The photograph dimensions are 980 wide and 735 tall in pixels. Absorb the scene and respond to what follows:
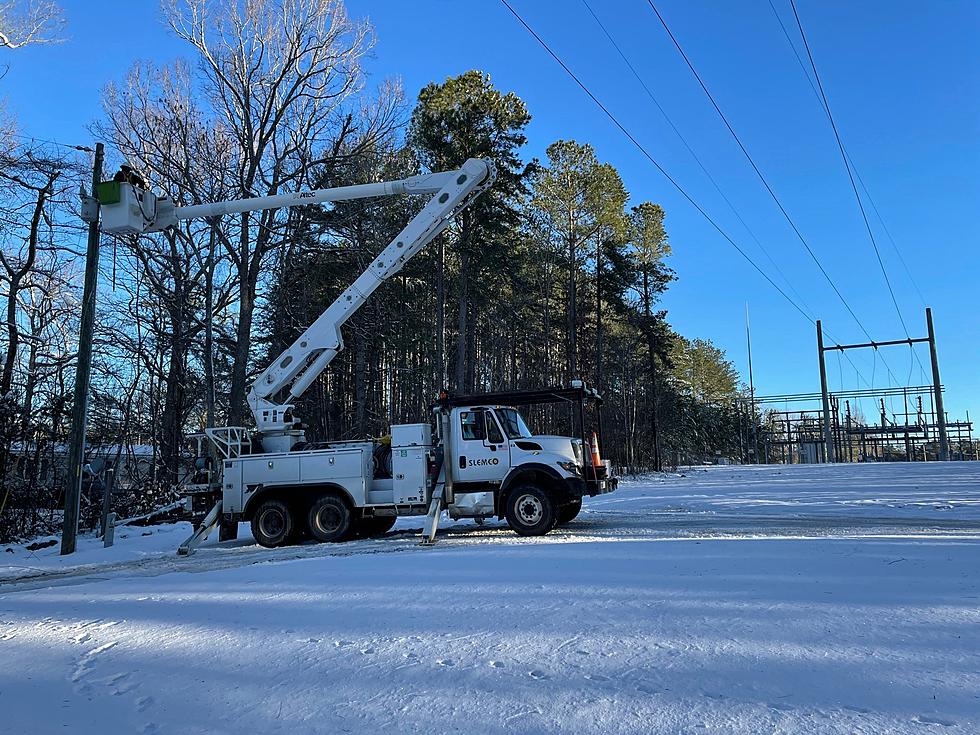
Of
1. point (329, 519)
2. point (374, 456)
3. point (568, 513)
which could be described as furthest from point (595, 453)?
point (329, 519)

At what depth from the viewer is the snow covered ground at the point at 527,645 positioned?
321 cm

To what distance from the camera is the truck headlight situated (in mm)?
12172

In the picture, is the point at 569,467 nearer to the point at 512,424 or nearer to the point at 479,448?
the point at 512,424

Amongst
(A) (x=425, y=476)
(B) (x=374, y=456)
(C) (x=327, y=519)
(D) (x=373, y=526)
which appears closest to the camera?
(A) (x=425, y=476)

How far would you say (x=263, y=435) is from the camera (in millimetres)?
14016

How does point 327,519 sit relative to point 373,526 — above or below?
above

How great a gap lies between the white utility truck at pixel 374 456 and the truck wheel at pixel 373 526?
3 cm

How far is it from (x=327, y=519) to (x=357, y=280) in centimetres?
482

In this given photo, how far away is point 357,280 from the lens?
14.0m

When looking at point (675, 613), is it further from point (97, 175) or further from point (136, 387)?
point (136, 387)

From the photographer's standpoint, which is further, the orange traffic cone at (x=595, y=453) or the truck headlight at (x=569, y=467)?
the orange traffic cone at (x=595, y=453)

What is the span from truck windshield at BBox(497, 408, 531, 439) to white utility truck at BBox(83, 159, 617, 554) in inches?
1.1

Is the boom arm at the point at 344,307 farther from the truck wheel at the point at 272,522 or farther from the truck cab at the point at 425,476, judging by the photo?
the truck wheel at the point at 272,522

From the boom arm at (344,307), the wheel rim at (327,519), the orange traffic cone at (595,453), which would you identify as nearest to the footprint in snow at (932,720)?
the orange traffic cone at (595,453)
